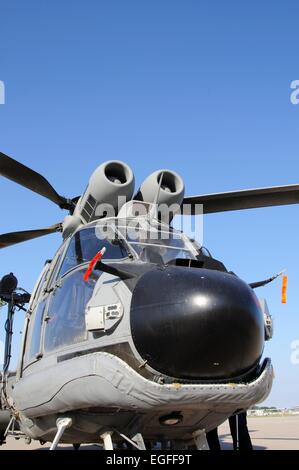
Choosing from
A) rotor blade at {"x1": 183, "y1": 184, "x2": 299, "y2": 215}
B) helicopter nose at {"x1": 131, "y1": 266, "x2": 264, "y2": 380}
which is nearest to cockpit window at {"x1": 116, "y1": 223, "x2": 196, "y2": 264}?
helicopter nose at {"x1": 131, "y1": 266, "x2": 264, "y2": 380}

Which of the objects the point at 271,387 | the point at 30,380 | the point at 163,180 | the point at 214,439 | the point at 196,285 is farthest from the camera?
the point at 163,180

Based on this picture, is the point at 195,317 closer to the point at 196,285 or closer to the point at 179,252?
the point at 196,285

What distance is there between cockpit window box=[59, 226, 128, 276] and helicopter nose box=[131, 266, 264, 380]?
3.79 feet

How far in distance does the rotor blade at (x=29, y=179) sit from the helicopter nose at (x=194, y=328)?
12.8ft

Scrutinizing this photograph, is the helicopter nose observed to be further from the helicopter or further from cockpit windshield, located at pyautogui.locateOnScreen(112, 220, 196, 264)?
cockpit windshield, located at pyautogui.locateOnScreen(112, 220, 196, 264)

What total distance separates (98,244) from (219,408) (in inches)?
97.1

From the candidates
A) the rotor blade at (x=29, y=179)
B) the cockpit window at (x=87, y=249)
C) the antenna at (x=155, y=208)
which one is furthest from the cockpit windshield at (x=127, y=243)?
the rotor blade at (x=29, y=179)

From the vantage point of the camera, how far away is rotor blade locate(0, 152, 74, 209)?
8.10 meters

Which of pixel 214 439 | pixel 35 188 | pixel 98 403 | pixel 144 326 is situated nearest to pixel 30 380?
pixel 98 403

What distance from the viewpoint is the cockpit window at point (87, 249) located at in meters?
6.25

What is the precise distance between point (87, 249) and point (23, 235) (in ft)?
8.38

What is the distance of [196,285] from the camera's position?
5.04 m

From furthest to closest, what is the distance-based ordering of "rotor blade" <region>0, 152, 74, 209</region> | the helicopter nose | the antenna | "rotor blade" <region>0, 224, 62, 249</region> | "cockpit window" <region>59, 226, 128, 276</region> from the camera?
1. "rotor blade" <region>0, 224, 62, 249</region>
2. "rotor blade" <region>0, 152, 74, 209</region>
3. the antenna
4. "cockpit window" <region>59, 226, 128, 276</region>
5. the helicopter nose

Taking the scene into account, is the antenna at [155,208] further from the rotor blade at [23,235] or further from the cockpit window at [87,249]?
the rotor blade at [23,235]
